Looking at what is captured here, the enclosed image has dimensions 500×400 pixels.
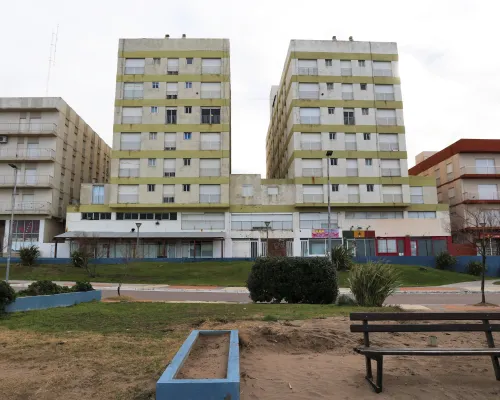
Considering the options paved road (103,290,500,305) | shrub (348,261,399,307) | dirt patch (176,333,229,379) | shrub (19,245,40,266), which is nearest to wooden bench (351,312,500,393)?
dirt patch (176,333,229,379)

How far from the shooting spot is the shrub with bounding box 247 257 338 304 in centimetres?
1370

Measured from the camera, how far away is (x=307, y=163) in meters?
46.3

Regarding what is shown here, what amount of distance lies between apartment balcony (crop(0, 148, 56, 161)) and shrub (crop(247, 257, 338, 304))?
1579 inches

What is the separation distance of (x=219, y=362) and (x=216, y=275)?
28.5 meters

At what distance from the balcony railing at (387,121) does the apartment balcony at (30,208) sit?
3804 centimetres

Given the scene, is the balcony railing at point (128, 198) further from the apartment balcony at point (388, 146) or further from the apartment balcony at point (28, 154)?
the apartment balcony at point (388, 146)

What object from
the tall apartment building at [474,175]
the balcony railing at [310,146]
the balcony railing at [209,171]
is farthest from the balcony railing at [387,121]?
the balcony railing at [209,171]

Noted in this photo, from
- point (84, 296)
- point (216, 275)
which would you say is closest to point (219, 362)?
point (84, 296)

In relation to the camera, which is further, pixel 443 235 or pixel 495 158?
pixel 495 158

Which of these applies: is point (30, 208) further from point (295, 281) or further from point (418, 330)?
point (418, 330)

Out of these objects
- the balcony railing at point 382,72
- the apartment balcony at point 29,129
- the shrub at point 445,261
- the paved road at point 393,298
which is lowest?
the paved road at point 393,298

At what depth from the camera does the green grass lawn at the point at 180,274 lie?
98.9ft

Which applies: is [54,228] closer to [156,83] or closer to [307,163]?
[156,83]

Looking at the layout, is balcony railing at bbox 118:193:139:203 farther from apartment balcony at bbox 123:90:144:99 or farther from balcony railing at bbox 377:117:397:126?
balcony railing at bbox 377:117:397:126
